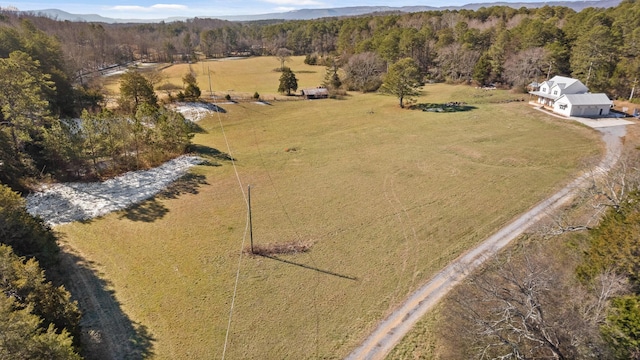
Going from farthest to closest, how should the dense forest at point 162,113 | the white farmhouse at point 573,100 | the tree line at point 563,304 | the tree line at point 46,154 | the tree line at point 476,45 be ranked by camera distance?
the tree line at point 476,45 < the white farmhouse at point 573,100 < the dense forest at point 162,113 < the tree line at point 46,154 < the tree line at point 563,304

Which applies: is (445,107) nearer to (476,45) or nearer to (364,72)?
(364,72)

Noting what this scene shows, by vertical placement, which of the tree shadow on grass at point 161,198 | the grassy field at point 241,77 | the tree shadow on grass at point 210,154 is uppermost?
the grassy field at point 241,77

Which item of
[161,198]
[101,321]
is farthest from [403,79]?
[101,321]

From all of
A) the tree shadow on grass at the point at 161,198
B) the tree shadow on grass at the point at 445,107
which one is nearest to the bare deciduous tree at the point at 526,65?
the tree shadow on grass at the point at 445,107

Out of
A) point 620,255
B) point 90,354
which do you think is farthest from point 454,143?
point 90,354

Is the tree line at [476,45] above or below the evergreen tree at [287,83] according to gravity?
above

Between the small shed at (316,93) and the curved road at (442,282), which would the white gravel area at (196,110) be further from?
the curved road at (442,282)
